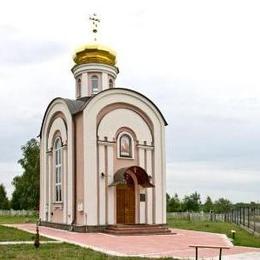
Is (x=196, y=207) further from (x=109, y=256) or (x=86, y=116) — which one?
(x=109, y=256)

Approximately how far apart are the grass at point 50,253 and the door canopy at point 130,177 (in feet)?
24.0

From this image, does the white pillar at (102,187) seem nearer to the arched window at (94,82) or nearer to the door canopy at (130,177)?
the door canopy at (130,177)

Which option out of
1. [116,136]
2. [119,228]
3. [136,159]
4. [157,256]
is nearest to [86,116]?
[116,136]

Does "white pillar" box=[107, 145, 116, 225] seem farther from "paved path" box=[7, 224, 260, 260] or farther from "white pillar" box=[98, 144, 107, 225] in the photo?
"paved path" box=[7, 224, 260, 260]

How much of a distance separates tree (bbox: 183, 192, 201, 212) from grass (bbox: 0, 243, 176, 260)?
3495 centimetres

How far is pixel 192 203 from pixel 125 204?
27.7 metres

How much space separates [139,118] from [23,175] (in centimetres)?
2594

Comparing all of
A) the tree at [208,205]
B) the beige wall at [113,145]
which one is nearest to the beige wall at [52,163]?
the beige wall at [113,145]

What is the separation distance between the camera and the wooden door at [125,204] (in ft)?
73.9

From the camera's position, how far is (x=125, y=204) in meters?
22.7

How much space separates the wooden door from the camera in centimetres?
2252

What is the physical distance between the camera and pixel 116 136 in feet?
75.8

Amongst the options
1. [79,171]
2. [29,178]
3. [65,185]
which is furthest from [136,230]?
[29,178]

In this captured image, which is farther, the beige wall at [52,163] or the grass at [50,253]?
the beige wall at [52,163]
